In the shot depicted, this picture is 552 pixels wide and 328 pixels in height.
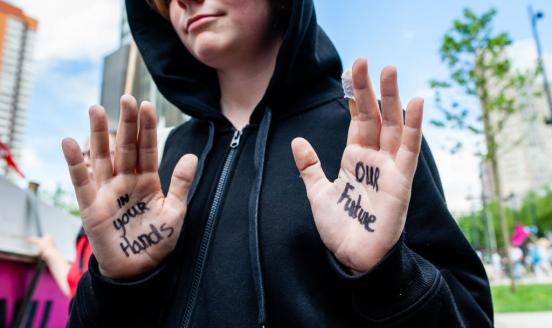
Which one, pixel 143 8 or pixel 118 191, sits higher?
pixel 143 8

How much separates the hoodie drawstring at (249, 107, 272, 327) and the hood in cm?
8

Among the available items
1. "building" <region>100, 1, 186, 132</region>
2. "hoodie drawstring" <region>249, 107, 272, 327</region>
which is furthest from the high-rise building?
"hoodie drawstring" <region>249, 107, 272, 327</region>

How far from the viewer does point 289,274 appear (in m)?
1.16

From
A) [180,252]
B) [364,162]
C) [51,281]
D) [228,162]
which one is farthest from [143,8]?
[51,281]

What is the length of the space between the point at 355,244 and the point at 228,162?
58 centimetres

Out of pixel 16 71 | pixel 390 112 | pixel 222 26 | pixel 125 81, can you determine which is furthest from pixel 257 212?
pixel 16 71

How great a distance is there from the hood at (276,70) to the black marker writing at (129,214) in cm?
45

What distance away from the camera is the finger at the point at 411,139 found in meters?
0.98

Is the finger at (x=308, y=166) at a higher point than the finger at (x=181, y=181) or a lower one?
higher

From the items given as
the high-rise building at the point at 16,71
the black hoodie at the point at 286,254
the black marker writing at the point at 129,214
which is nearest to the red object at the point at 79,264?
the black hoodie at the point at 286,254

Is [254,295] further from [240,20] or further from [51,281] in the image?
[51,281]

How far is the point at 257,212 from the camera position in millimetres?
1240

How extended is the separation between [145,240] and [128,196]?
0.13m

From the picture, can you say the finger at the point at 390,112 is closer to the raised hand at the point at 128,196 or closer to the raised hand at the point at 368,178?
the raised hand at the point at 368,178
